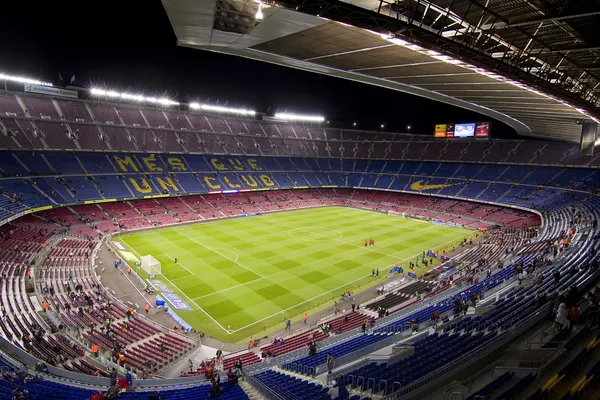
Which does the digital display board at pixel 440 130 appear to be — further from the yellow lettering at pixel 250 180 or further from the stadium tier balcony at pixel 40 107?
the stadium tier balcony at pixel 40 107

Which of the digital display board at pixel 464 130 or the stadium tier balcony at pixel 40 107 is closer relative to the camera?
the stadium tier balcony at pixel 40 107

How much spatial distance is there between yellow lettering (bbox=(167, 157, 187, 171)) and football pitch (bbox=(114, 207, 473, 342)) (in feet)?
46.5

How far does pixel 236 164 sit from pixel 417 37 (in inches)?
2256

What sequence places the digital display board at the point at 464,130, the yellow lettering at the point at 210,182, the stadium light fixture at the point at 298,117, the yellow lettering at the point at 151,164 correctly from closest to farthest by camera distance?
the yellow lettering at the point at 151,164, the yellow lettering at the point at 210,182, the digital display board at the point at 464,130, the stadium light fixture at the point at 298,117

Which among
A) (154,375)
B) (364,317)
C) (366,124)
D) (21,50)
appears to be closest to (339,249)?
(364,317)

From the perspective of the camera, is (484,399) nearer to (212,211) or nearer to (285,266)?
(285,266)

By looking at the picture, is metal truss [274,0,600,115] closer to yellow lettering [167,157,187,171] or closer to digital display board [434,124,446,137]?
digital display board [434,124,446,137]

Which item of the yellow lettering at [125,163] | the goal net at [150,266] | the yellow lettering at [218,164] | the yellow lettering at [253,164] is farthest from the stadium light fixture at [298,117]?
the goal net at [150,266]

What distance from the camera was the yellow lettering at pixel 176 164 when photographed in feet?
190

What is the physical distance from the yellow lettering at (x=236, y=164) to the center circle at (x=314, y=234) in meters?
23.2

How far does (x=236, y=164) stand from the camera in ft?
215

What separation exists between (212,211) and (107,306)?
30.7m

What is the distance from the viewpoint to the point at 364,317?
2280 centimetres

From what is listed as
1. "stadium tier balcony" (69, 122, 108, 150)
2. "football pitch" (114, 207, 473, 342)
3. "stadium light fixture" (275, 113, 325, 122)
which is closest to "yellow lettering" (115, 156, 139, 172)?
"stadium tier balcony" (69, 122, 108, 150)
